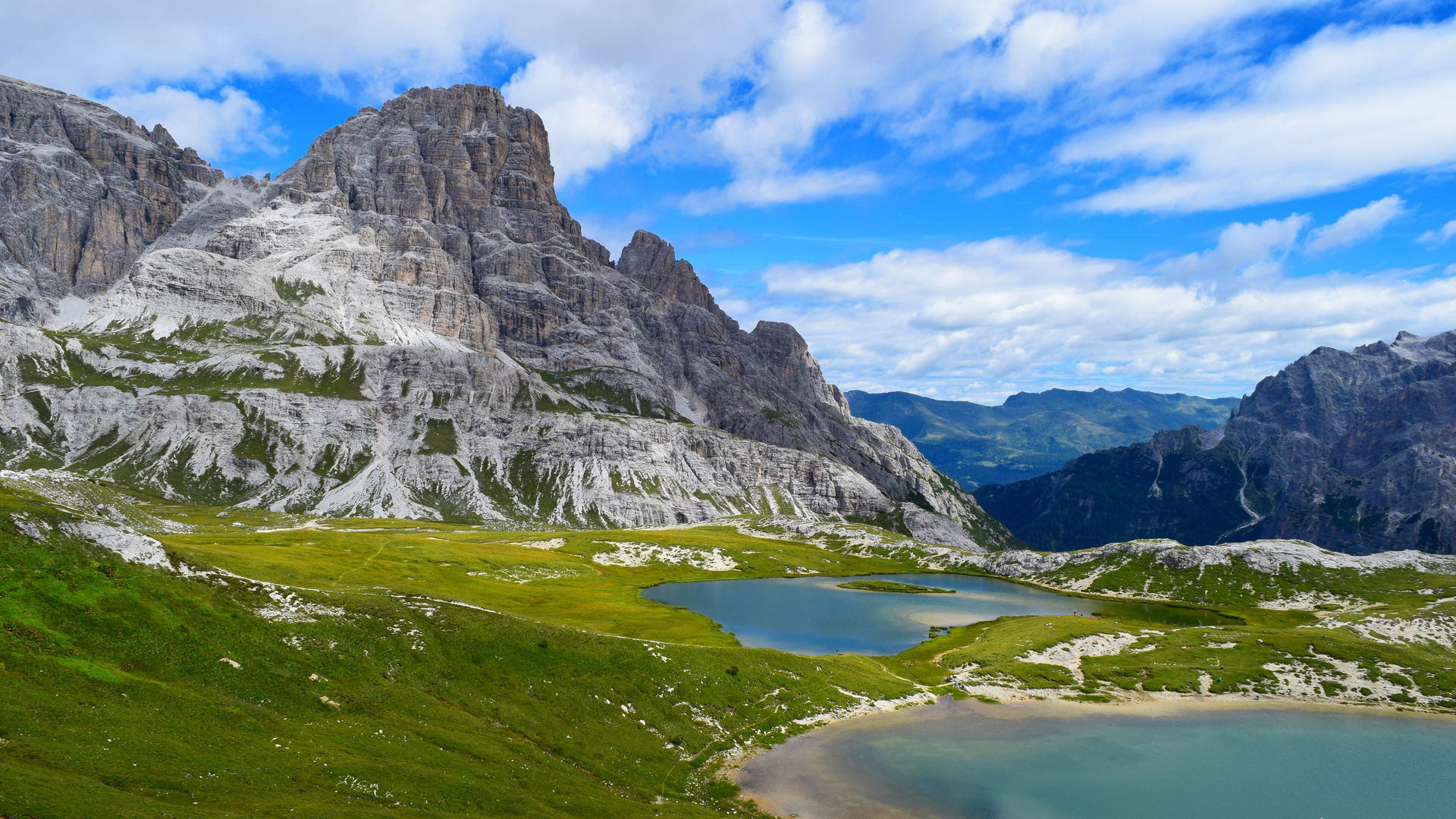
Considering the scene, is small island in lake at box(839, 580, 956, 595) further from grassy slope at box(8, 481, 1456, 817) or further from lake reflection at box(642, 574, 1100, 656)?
grassy slope at box(8, 481, 1456, 817)

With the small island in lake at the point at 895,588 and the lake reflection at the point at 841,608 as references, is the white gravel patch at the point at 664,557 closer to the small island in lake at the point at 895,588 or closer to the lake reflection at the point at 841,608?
the lake reflection at the point at 841,608

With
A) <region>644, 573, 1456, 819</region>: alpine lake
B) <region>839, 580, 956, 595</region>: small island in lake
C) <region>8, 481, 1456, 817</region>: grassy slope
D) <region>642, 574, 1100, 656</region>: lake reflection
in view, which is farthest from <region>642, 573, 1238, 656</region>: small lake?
<region>644, 573, 1456, 819</region>: alpine lake

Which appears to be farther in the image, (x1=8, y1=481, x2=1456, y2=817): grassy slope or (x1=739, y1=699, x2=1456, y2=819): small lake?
(x1=739, y1=699, x2=1456, y2=819): small lake

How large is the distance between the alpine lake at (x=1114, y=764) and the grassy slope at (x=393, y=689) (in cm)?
471

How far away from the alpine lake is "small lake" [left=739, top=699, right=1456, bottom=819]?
0.43 ft

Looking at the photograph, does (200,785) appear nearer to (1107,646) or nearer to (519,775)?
(519,775)

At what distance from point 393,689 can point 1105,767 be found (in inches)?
1956

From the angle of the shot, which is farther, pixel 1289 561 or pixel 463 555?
pixel 1289 561

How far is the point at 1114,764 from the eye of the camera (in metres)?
53.8

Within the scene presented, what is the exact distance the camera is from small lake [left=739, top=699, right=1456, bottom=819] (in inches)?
1794

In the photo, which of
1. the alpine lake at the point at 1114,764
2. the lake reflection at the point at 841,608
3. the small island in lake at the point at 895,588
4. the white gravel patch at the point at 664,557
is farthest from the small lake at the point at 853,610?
the alpine lake at the point at 1114,764

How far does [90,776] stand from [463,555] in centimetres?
11819

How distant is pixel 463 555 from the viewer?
140750 mm

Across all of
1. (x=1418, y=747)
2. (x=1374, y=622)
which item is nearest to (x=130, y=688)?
(x=1418, y=747)
